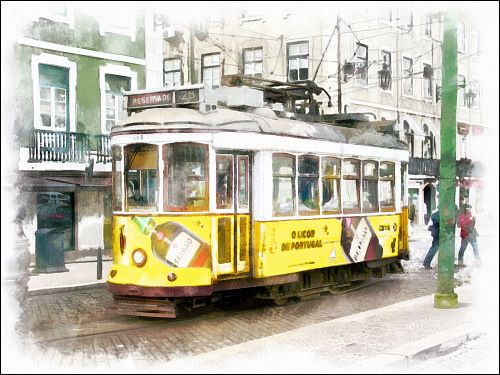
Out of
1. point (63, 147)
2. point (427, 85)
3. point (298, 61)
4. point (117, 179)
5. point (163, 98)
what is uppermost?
point (298, 61)

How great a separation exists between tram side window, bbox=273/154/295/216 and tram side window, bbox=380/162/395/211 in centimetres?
343

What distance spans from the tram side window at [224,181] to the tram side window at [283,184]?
2.95ft

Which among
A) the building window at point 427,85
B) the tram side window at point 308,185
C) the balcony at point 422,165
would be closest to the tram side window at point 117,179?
the tram side window at point 308,185

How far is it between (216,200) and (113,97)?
10.6m

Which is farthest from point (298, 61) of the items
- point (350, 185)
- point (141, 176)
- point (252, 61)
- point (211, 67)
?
point (141, 176)

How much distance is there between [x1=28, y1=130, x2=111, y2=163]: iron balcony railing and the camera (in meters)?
17.7

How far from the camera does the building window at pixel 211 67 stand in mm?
25438

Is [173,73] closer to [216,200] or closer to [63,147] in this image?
[63,147]

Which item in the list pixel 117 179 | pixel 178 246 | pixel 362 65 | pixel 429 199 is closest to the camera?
pixel 178 246

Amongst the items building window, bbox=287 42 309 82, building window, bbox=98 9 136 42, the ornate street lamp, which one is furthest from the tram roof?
building window, bbox=287 42 309 82

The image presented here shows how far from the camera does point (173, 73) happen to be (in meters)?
27.1

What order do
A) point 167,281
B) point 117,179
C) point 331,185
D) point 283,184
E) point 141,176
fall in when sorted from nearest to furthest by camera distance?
point 167,281 → point 141,176 → point 117,179 → point 283,184 → point 331,185

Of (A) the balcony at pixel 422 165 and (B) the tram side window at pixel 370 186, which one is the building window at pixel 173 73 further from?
(B) the tram side window at pixel 370 186

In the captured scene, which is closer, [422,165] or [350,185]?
[350,185]
